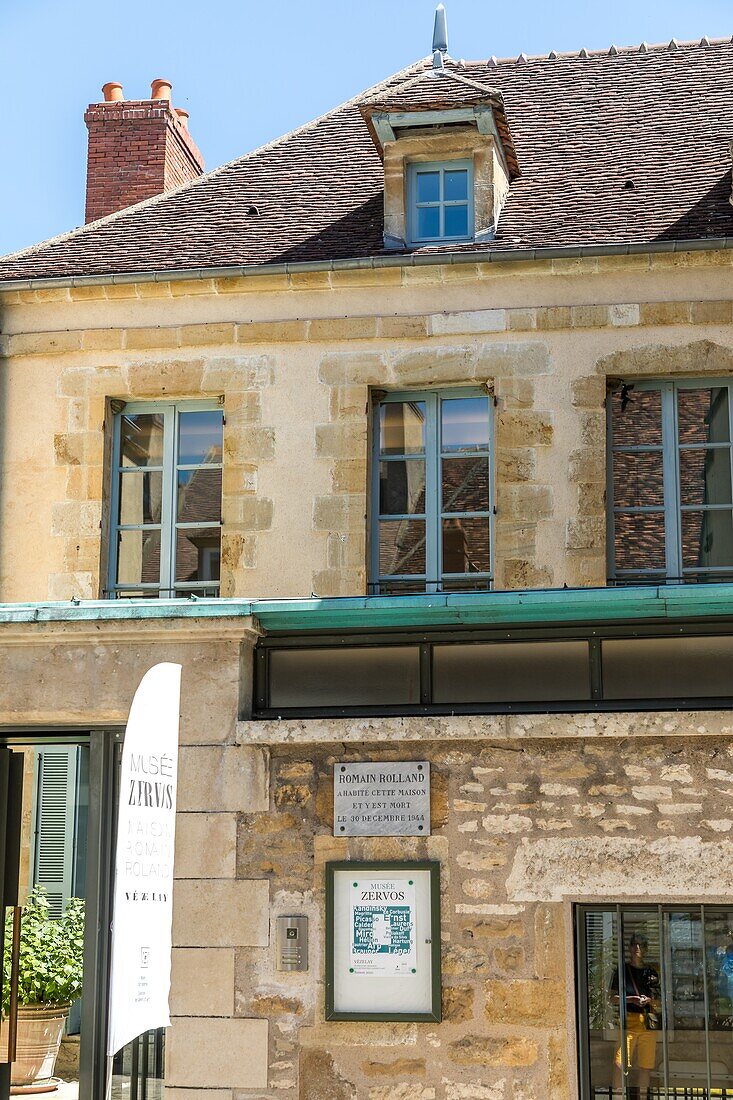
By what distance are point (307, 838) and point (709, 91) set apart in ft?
23.4

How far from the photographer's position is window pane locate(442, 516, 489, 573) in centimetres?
902

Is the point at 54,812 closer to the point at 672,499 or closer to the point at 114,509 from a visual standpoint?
the point at 114,509

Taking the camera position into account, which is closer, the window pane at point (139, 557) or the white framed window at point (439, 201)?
the window pane at point (139, 557)

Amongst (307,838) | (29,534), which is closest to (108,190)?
(29,534)

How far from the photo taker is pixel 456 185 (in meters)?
9.84

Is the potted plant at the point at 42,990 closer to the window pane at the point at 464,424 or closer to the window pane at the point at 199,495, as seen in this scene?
the window pane at the point at 199,495

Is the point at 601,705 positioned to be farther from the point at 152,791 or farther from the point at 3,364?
the point at 3,364

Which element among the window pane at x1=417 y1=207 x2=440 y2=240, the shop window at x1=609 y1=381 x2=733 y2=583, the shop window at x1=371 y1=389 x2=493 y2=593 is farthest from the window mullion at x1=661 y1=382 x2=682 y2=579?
the window pane at x1=417 y1=207 x2=440 y2=240

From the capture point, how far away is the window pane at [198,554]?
930cm

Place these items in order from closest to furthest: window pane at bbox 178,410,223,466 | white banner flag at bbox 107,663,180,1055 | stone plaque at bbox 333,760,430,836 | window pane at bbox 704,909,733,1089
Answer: white banner flag at bbox 107,663,180,1055
window pane at bbox 704,909,733,1089
stone plaque at bbox 333,760,430,836
window pane at bbox 178,410,223,466

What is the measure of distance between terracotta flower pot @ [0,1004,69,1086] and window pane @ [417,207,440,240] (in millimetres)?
5764

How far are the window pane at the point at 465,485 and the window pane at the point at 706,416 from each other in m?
1.27

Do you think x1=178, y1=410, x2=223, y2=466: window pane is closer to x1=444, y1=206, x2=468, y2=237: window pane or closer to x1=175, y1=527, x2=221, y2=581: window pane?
x1=175, y1=527, x2=221, y2=581: window pane

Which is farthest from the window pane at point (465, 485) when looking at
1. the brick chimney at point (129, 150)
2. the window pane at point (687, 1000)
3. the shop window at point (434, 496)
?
the brick chimney at point (129, 150)
